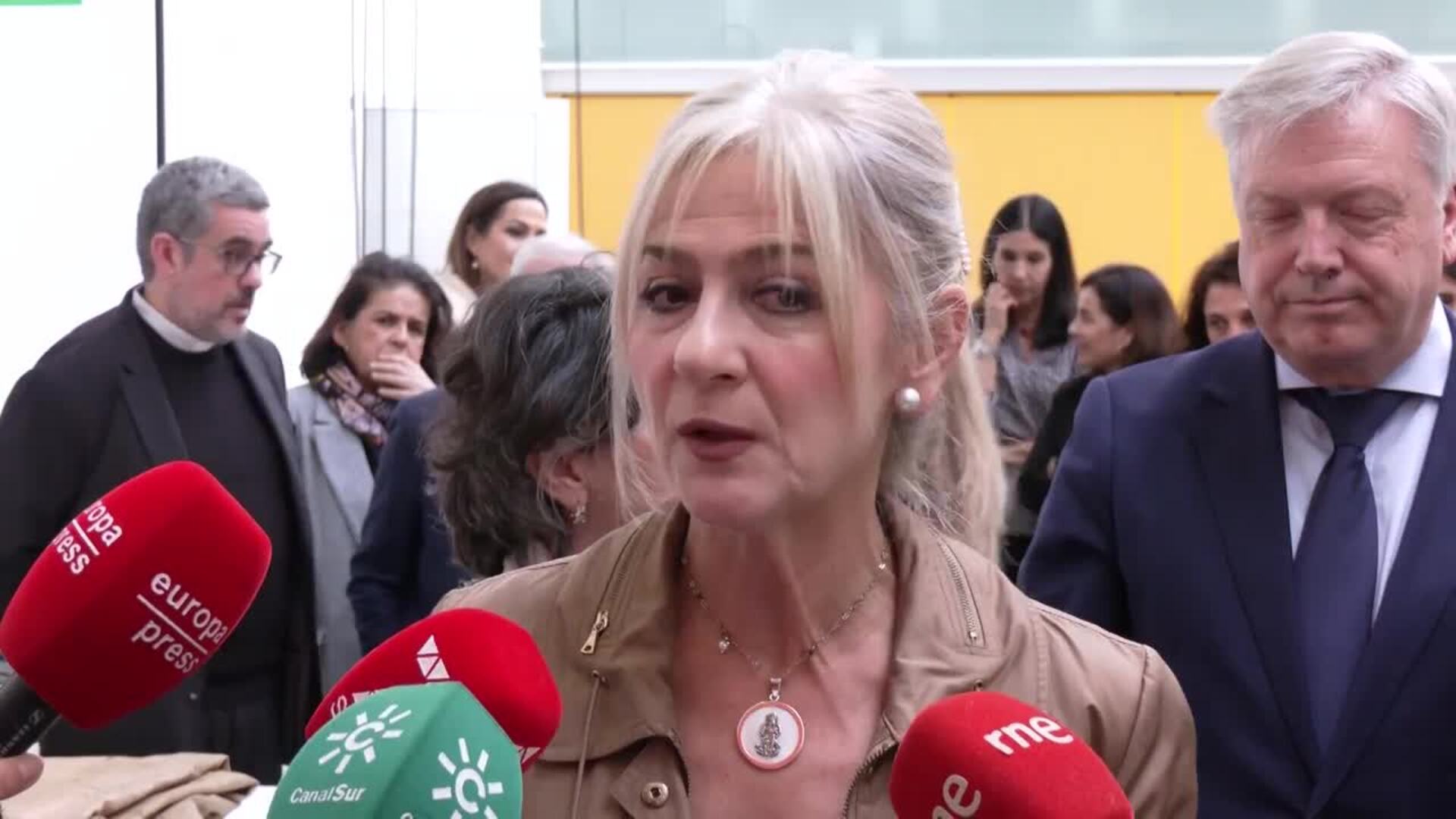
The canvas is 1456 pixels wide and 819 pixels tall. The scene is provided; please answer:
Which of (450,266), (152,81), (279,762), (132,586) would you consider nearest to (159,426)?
(279,762)

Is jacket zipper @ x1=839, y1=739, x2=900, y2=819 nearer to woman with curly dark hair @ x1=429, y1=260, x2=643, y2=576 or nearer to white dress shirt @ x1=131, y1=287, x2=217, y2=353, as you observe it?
woman with curly dark hair @ x1=429, y1=260, x2=643, y2=576

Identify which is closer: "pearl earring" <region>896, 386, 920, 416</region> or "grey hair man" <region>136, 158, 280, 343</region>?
"pearl earring" <region>896, 386, 920, 416</region>

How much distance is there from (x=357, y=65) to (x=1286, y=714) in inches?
174

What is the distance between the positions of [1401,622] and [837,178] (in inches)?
34.7

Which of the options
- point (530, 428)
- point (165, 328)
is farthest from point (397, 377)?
point (530, 428)

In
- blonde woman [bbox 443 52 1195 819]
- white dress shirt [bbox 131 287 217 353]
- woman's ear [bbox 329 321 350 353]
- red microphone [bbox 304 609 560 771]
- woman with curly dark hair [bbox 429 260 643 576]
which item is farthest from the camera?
woman's ear [bbox 329 321 350 353]

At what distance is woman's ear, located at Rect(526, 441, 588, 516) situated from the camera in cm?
236

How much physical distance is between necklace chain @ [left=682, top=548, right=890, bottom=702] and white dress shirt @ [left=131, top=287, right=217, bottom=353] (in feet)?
7.99

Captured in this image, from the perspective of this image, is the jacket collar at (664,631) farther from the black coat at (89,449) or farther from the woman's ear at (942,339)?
the black coat at (89,449)

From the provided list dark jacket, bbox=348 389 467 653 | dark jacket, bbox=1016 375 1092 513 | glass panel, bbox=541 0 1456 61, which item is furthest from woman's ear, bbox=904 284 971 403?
glass panel, bbox=541 0 1456 61

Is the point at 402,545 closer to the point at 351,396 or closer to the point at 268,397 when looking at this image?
the point at 268,397

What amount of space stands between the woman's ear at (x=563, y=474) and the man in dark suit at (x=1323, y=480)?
659 millimetres

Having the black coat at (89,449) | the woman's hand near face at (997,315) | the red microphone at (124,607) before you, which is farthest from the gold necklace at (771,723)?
the woman's hand near face at (997,315)

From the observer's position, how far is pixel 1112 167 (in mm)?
6715
